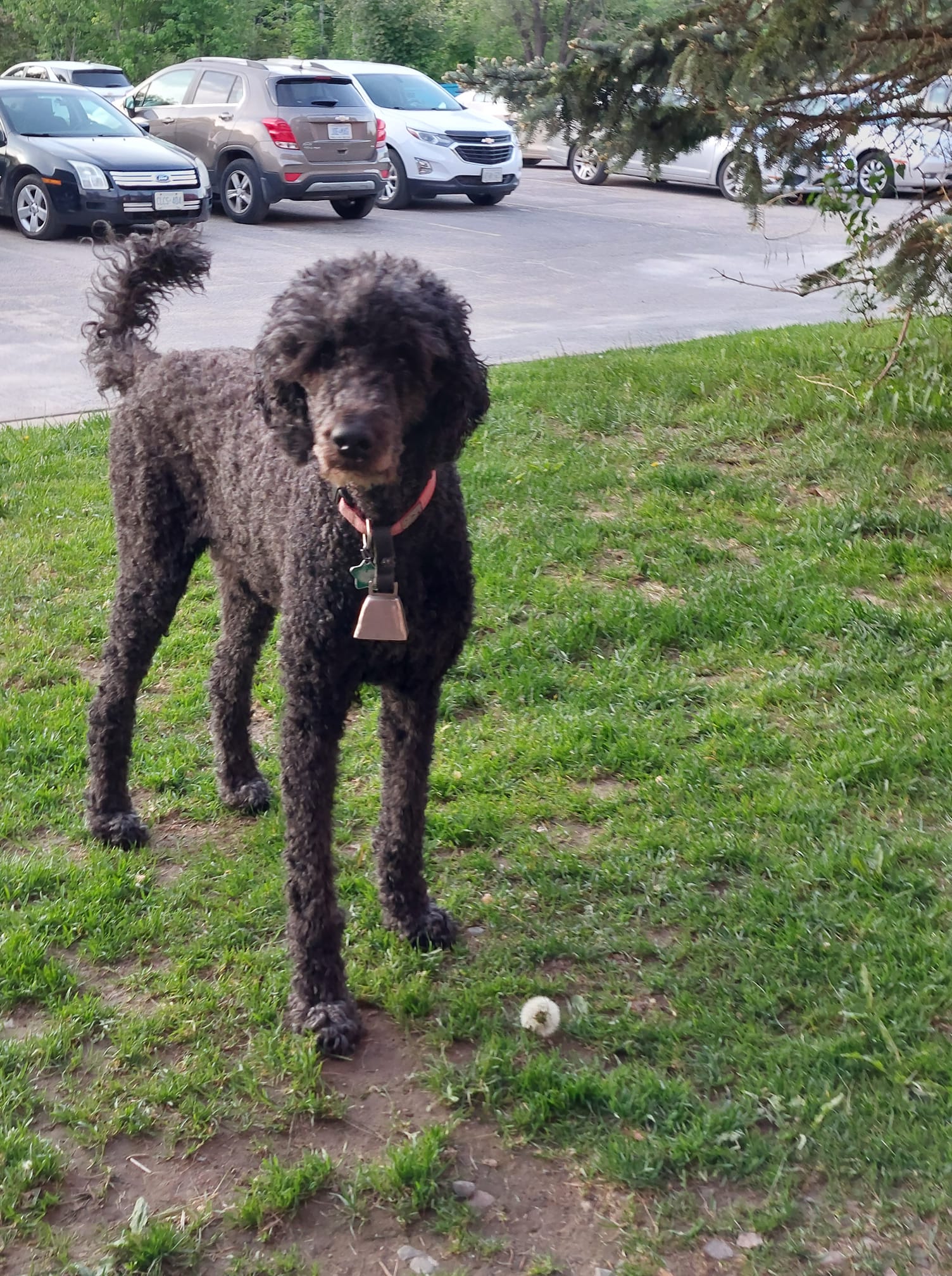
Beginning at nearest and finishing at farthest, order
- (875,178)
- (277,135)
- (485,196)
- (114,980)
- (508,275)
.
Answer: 1. (114,980)
2. (875,178)
3. (508,275)
4. (277,135)
5. (485,196)

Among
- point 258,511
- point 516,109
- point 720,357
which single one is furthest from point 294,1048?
point 720,357

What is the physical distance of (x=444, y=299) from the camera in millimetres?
2879

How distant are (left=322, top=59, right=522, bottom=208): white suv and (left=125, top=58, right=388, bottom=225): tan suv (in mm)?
1015

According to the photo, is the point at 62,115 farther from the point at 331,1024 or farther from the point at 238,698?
the point at 331,1024

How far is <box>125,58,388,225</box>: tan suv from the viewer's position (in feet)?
51.5

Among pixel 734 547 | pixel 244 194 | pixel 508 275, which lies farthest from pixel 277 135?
pixel 734 547

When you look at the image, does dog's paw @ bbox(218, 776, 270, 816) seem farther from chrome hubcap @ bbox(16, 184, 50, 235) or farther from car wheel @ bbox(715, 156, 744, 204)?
chrome hubcap @ bbox(16, 184, 50, 235)

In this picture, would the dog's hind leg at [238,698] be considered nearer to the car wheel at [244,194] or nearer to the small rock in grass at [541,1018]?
the small rock in grass at [541,1018]

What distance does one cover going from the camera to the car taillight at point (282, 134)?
15.6 metres

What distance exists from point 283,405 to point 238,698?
143 centimetres

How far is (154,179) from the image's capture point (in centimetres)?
1373

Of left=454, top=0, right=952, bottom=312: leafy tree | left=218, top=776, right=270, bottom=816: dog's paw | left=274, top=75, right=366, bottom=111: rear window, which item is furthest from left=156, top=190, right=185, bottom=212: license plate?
left=218, top=776, right=270, bottom=816: dog's paw

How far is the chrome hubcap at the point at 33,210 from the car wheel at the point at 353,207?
403 cm

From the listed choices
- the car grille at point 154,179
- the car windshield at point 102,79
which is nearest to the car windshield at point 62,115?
the car grille at point 154,179
